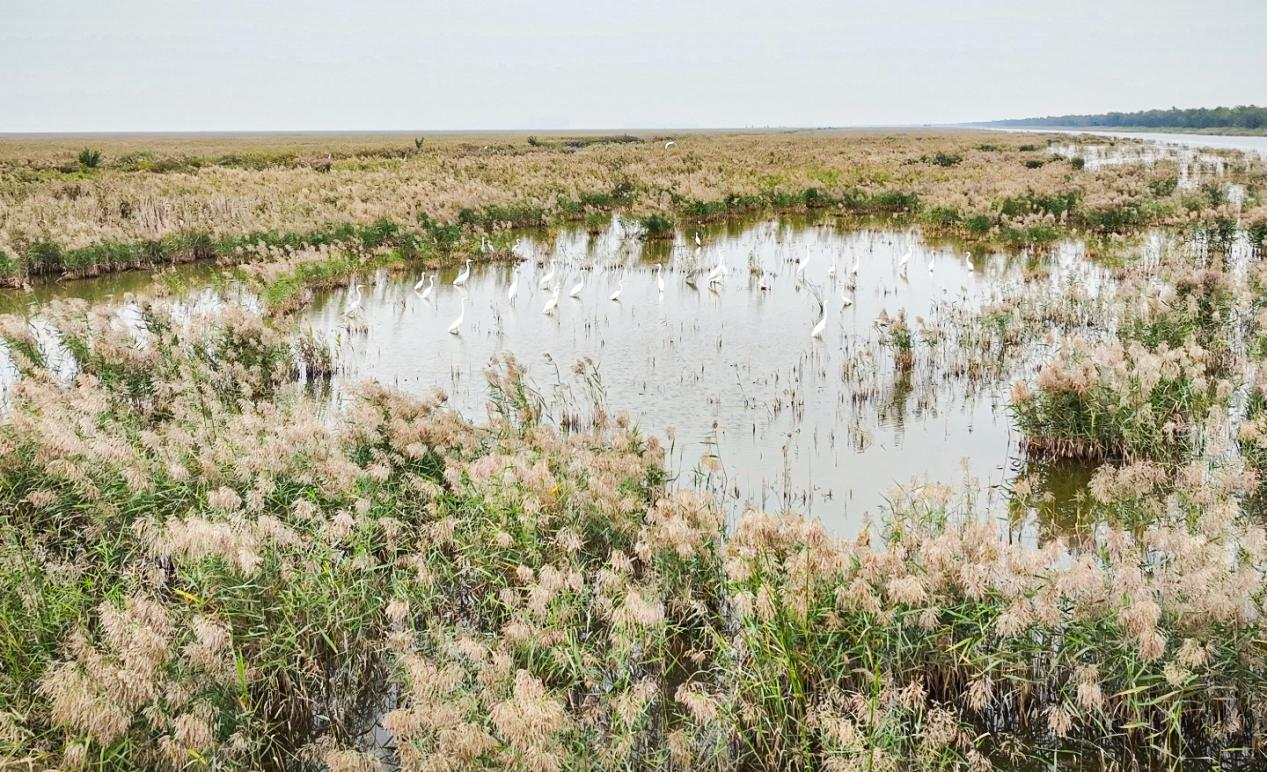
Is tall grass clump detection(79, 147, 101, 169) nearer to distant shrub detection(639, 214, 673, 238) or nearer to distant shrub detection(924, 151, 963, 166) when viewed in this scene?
distant shrub detection(639, 214, 673, 238)

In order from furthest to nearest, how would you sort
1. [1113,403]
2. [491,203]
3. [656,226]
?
[491,203] → [656,226] → [1113,403]

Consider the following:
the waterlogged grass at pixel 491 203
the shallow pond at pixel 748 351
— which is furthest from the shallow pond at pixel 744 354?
the waterlogged grass at pixel 491 203

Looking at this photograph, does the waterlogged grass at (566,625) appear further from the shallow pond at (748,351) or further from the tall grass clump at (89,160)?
the tall grass clump at (89,160)

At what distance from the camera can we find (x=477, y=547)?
19.1 ft

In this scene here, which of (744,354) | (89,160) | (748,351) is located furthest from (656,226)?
(89,160)

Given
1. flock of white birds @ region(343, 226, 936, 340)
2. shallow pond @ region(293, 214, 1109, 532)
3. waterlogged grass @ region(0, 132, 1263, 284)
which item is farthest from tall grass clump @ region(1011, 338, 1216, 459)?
waterlogged grass @ region(0, 132, 1263, 284)

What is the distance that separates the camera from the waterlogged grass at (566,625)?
12.8ft

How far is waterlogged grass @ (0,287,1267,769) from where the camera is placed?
12.8ft

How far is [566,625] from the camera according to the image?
16.4ft

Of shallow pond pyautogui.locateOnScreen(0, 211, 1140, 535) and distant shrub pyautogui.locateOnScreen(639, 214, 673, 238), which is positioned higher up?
distant shrub pyautogui.locateOnScreen(639, 214, 673, 238)

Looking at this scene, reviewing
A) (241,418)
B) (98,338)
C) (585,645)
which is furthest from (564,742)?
(98,338)

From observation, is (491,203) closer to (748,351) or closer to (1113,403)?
(748,351)

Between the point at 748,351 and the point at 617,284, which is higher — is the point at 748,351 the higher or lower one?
the lower one

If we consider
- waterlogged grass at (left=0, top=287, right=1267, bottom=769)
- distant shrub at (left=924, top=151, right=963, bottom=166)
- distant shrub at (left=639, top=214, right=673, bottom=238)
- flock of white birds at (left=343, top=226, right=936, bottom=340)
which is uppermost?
distant shrub at (left=924, top=151, right=963, bottom=166)
